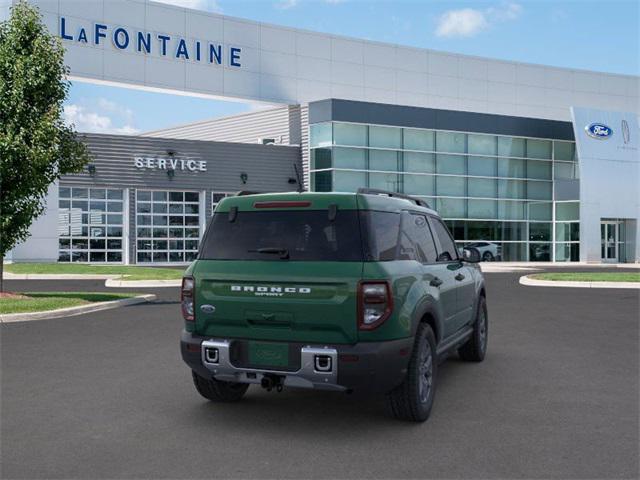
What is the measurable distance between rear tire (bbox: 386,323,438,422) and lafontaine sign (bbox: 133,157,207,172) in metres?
31.2

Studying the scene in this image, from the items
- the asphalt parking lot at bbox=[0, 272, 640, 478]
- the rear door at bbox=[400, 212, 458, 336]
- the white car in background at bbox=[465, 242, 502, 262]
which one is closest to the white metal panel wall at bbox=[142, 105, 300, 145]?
the white car in background at bbox=[465, 242, 502, 262]

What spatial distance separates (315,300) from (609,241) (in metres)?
41.4

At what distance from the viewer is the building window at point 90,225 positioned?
34.4 meters

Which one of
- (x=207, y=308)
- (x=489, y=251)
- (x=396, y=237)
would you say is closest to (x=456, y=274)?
(x=396, y=237)

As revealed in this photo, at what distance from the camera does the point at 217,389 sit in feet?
21.9

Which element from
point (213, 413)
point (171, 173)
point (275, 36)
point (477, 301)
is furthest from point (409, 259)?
point (275, 36)

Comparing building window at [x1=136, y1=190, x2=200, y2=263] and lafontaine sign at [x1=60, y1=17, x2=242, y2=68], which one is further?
building window at [x1=136, y1=190, x2=200, y2=263]

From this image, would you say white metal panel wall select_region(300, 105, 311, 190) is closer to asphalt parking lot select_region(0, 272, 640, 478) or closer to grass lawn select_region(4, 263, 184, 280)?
grass lawn select_region(4, 263, 184, 280)

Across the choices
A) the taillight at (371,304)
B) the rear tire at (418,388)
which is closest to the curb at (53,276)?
the rear tire at (418,388)

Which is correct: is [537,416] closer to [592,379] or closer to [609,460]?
[609,460]

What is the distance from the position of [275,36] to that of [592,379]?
36.1 metres

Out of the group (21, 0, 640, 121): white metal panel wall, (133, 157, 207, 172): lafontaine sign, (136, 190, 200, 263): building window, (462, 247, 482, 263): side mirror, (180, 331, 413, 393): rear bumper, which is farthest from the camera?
(21, 0, 640, 121): white metal panel wall

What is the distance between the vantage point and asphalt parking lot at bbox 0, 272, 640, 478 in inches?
196

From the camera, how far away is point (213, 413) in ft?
21.1
